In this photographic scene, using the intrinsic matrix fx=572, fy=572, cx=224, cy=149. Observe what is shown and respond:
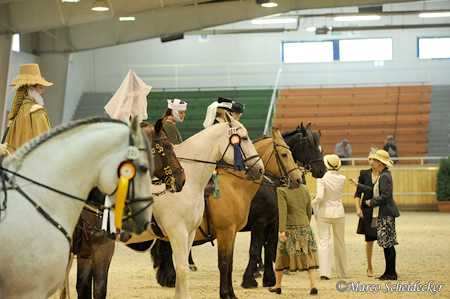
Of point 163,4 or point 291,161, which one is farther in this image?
point 163,4

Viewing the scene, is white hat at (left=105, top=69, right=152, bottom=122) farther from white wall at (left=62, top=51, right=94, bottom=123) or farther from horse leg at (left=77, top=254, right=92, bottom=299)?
white wall at (left=62, top=51, right=94, bottom=123)

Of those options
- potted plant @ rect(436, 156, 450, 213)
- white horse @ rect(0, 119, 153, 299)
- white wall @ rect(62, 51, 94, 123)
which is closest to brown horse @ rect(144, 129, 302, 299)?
white horse @ rect(0, 119, 153, 299)

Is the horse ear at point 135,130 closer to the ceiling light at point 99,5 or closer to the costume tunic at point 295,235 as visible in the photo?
the costume tunic at point 295,235

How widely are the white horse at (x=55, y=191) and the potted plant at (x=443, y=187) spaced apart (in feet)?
48.6

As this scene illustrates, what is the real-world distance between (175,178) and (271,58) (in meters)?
20.5

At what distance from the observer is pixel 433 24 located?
74.0 feet

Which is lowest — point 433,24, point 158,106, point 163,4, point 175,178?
point 175,178

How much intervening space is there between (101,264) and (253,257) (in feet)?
9.81

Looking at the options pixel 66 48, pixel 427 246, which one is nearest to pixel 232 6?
pixel 66 48

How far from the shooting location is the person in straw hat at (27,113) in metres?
4.73

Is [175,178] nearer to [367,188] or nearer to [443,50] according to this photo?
[367,188]

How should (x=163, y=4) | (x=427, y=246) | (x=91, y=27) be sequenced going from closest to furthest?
(x=427, y=246), (x=163, y=4), (x=91, y=27)

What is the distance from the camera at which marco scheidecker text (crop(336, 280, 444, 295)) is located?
22.2 feet

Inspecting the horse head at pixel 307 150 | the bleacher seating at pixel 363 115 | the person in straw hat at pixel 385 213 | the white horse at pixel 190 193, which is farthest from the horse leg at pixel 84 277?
the bleacher seating at pixel 363 115
